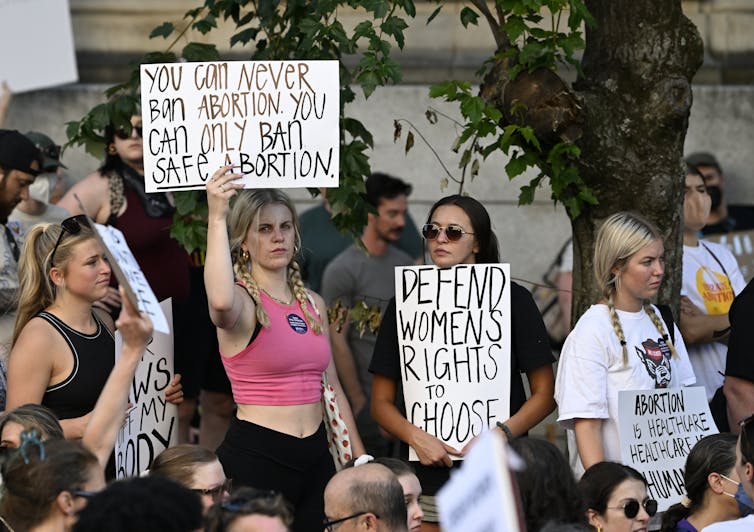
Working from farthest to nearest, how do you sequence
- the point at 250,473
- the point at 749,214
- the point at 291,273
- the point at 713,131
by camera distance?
the point at 713,131 → the point at 749,214 → the point at 291,273 → the point at 250,473

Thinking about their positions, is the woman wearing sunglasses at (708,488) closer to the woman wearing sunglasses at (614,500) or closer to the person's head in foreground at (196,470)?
the woman wearing sunglasses at (614,500)

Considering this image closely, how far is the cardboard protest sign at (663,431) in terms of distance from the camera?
5762 mm

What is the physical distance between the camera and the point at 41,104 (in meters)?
10.1

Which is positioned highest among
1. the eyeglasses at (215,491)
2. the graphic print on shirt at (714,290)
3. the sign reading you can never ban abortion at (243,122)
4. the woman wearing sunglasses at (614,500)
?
the sign reading you can never ban abortion at (243,122)

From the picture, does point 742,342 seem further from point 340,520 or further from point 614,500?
point 340,520

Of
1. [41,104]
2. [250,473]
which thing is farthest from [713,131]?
[250,473]

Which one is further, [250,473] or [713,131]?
[713,131]

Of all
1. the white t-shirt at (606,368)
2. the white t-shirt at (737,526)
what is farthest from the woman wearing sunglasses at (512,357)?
the white t-shirt at (737,526)

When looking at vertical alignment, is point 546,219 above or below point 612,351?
above

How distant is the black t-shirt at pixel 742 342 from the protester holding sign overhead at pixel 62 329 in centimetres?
240

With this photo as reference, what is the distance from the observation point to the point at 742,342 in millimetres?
6113

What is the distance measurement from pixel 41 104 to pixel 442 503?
741 centimetres

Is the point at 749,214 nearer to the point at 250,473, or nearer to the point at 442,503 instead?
the point at 250,473

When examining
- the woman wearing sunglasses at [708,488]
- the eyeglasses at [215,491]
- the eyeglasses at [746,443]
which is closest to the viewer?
the eyeglasses at [746,443]
